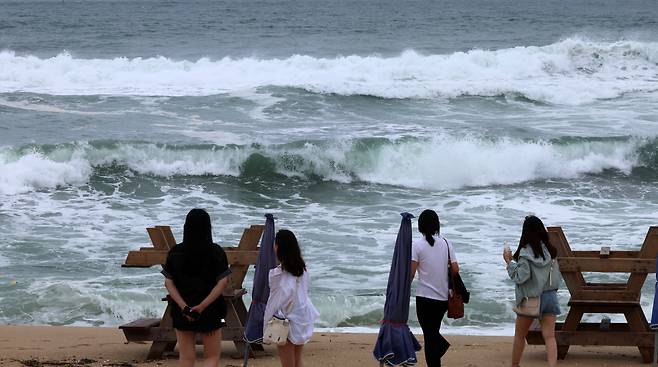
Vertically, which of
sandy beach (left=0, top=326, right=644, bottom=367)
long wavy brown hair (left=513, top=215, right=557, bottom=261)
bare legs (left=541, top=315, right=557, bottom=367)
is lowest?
sandy beach (left=0, top=326, right=644, bottom=367)

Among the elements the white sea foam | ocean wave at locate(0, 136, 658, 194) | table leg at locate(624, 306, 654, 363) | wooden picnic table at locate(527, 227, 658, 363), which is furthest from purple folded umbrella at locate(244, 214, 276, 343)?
ocean wave at locate(0, 136, 658, 194)

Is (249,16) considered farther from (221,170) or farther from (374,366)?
(374,366)

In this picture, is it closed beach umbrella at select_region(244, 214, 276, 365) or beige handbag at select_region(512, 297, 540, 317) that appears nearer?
beige handbag at select_region(512, 297, 540, 317)

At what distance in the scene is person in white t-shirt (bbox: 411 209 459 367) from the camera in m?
7.66

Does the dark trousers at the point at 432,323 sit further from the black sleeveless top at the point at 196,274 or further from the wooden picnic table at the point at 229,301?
the black sleeveless top at the point at 196,274

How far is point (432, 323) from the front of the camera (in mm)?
7766

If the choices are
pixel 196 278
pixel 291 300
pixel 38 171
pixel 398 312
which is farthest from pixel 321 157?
pixel 196 278

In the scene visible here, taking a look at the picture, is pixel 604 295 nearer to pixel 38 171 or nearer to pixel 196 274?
pixel 196 274

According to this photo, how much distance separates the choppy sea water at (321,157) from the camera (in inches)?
521

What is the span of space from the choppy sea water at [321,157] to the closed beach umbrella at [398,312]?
11.8 ft

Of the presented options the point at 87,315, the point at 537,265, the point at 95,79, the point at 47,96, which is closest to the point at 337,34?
the point at 95,79

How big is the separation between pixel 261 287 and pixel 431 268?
129 centimetres

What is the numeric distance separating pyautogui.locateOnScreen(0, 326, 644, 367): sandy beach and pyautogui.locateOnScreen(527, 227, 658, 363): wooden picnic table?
24 centimetres

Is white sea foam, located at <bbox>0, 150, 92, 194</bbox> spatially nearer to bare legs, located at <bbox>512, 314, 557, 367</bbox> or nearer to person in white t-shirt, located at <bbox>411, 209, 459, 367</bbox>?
person in white t-shirt, located at <bbox>411, 209, 459, 367</bbox>
